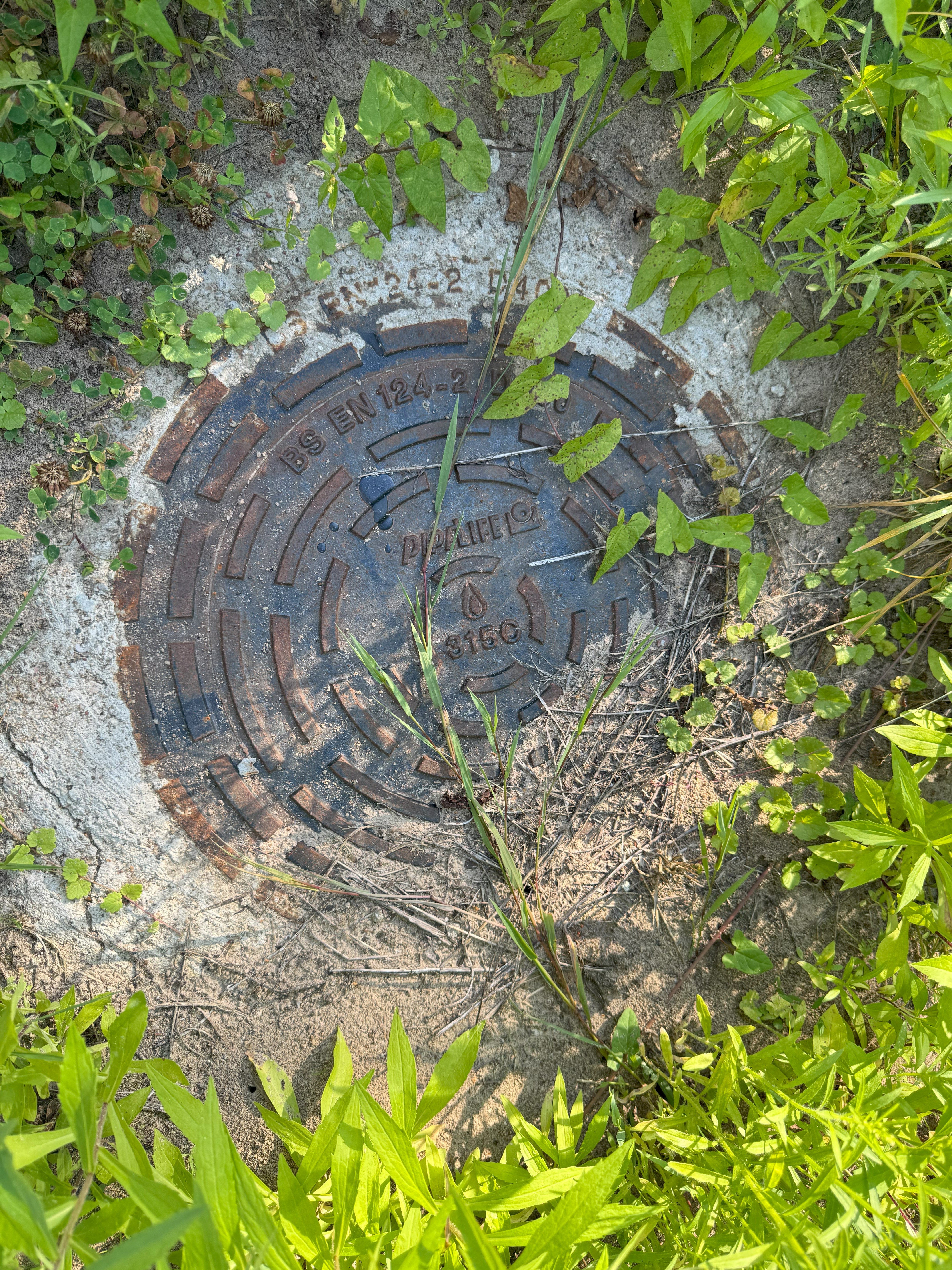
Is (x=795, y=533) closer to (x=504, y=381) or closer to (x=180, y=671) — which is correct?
(x=504, y=381)

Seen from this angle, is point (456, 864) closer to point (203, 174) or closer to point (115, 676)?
point (115, 676)

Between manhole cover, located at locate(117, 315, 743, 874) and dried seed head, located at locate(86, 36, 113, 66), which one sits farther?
manhole cover, located at locate(117, 315, 743, 874)

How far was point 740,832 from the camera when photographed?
2.87 m

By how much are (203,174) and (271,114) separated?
0.30 meters

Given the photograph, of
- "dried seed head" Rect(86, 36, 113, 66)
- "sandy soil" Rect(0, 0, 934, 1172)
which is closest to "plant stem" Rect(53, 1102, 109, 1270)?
"sandy soil" Rect(0, 0, 934, 1172)

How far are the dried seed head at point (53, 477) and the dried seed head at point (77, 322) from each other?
1.41 ft

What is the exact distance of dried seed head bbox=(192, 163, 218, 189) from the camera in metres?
2.41

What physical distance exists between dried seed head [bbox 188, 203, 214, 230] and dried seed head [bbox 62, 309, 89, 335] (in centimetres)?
48

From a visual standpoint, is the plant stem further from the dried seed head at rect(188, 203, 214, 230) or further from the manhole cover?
the dried seed head at rect(188, 203, 214, 230)

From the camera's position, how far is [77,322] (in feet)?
7.75

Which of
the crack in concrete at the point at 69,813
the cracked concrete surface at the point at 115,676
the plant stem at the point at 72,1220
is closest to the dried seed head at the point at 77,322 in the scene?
the cracked concrete surface at the point at 115,676

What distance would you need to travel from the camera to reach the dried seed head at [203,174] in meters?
2.41

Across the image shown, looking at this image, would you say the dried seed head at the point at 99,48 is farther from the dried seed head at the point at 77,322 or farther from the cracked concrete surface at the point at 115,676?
the dried seed head at the point at 77,322

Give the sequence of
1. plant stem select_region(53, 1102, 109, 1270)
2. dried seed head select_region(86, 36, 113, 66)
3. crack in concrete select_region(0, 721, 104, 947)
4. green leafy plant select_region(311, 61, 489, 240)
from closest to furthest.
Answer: plant stem select_region(53, 1102, 109, 1270) < dried seed head select_region(86, 36, 113, 66) < green leafy plant select_region(311, 61, 489, 240) < crack in concrete select_region(0, 721, 104, 947)
